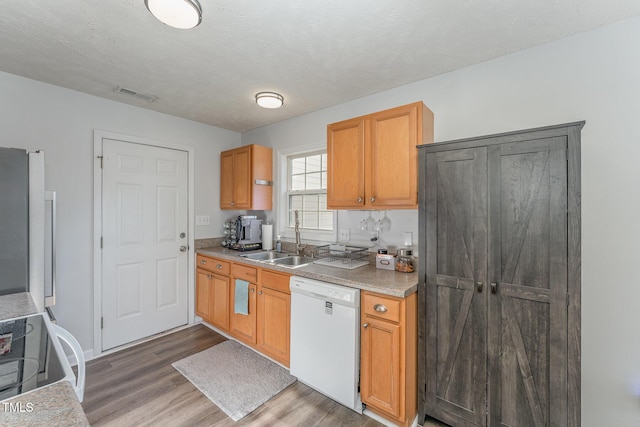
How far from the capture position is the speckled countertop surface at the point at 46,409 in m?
0.62

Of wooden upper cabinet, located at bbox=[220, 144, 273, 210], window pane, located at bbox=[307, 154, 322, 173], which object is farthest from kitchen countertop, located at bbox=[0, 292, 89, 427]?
window pane, located at bbox=[307, 154, 322, 173]

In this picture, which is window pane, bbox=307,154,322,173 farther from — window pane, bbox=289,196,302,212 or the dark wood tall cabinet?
the dark wood tall cabinet

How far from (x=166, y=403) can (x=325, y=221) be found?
6.82ft

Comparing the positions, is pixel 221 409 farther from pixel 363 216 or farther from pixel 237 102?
pixel 237 102

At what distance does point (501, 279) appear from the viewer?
159cm

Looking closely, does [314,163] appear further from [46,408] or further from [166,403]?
[46,408]

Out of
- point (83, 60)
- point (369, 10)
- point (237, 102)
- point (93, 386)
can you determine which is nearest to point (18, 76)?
point (83, 60)

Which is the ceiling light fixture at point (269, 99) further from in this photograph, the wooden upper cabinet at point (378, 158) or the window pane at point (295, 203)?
the window pane at point (295, 203)

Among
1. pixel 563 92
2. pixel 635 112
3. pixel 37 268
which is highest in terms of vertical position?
pixel 563 92

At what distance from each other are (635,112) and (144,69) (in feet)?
10.8

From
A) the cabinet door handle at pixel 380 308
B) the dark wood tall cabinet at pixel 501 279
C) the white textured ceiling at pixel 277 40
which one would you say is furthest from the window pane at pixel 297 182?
the cabinet door handle at pixel 380 308

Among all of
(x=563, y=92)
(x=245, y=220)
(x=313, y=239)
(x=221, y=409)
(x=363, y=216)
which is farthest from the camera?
(x=245, y=220)

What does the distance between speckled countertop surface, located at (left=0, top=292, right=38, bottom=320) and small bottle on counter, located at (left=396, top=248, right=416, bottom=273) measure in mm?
2191

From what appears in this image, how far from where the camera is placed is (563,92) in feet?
5.93
